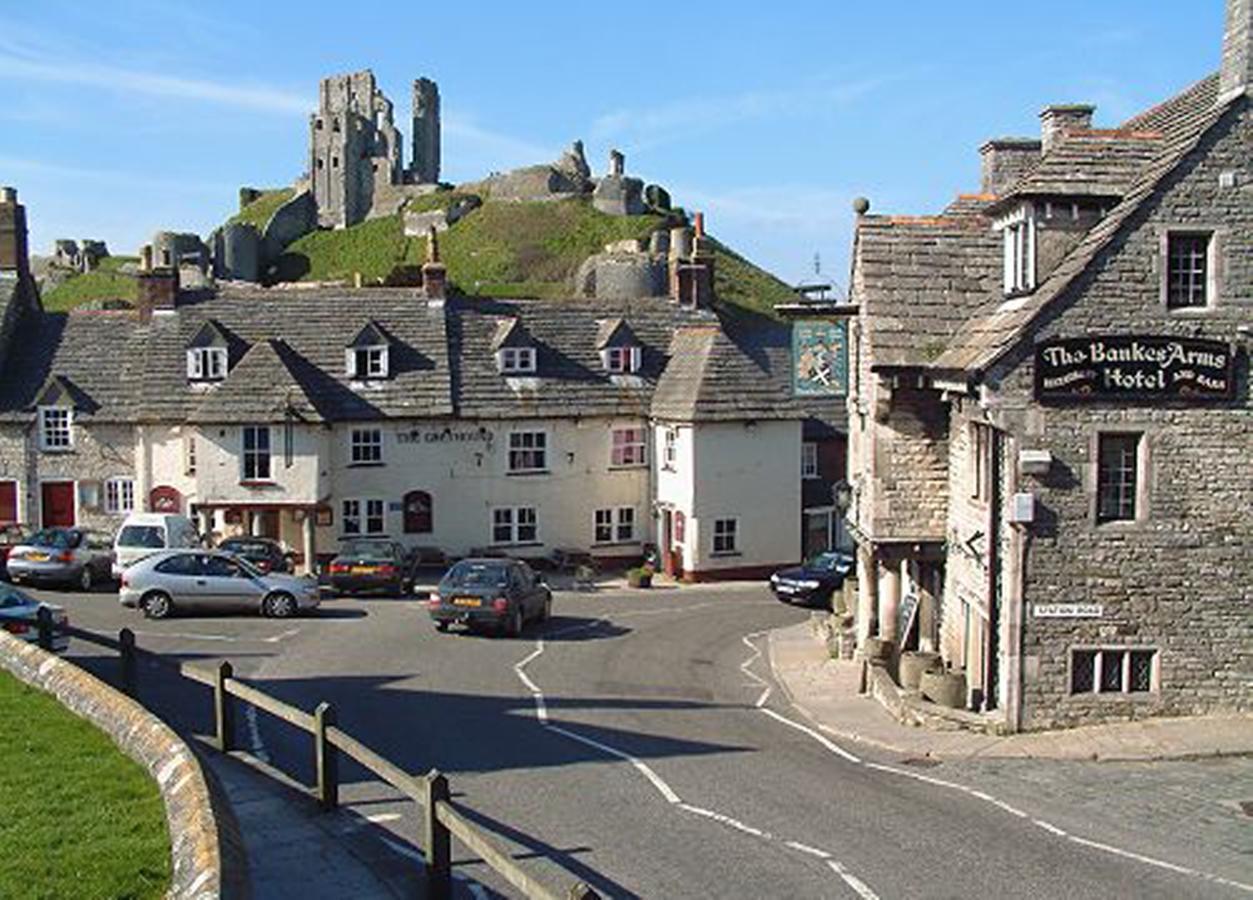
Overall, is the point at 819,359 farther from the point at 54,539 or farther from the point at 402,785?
the point at 54,539

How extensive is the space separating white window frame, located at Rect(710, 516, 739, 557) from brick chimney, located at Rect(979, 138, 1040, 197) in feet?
54.9

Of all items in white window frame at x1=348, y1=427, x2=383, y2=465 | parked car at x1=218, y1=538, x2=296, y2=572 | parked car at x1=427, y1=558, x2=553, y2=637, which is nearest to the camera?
parked car at x1=427, y1=558, x2=553, y2=637

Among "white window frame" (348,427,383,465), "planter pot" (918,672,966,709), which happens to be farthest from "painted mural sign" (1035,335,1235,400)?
"white window frame" (348,427,383,465)

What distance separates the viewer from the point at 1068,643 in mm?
20875

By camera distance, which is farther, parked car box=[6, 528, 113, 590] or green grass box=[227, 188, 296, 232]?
green grass box=[227, 188, 296, 232]

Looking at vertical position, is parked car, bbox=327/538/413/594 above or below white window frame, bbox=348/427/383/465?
below

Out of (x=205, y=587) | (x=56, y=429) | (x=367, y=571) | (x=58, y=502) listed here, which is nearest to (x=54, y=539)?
(x=58, y=502)

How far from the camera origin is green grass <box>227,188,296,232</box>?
403 ft

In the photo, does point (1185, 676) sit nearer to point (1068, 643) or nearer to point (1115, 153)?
point (1068, 643)

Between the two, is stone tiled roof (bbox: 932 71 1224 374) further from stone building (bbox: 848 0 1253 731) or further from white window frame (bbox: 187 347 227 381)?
white window frame (bbox: 187 347 227 381)

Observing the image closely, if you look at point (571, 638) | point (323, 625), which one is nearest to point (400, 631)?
point (323, 625)

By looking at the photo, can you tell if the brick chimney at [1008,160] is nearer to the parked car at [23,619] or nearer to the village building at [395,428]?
the village building at [395,428]

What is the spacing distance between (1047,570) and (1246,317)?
491 cm

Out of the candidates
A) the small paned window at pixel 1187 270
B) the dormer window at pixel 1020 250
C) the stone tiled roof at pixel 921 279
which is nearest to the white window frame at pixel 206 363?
the stone tiled roof at pixel 921 279
